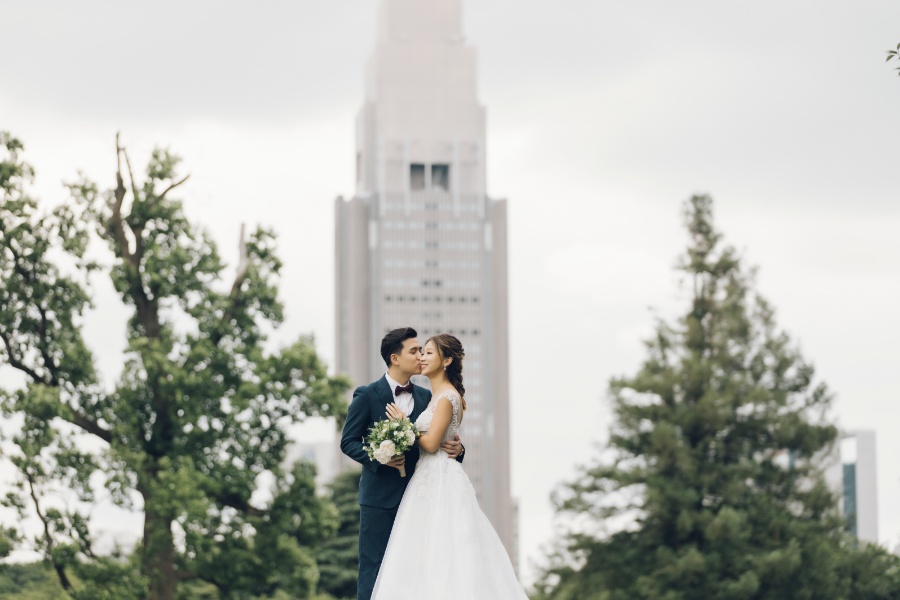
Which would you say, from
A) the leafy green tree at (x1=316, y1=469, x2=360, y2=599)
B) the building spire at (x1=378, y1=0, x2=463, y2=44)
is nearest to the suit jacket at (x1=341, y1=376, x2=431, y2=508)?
the leafy green tree at (x1=316, y1=469, x2=360, y2=599)

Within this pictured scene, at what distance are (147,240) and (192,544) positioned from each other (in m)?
5.81

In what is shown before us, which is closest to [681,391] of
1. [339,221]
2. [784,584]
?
[784,584]

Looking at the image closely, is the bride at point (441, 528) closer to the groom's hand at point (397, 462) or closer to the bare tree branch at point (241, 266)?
the groom's hand at point (397, 462)

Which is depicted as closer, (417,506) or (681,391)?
(417,506)

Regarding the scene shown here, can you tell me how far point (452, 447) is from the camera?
10797mm

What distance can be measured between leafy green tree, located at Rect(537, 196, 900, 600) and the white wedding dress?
89.8 feet

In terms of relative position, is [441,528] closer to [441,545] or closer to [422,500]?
[441,545]

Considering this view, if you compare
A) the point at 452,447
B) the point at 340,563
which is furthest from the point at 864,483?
the point at 452,447

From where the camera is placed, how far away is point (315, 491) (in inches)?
1214

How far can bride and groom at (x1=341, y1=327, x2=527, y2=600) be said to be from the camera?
1049cm

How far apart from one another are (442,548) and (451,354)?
124 centimetres

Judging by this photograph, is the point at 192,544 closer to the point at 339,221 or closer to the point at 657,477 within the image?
the point at 657,477

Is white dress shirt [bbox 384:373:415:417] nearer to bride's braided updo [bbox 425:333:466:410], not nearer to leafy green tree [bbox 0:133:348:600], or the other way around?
bride's braided updo [bbox 425:333:466:410]

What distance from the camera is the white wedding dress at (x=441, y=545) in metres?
10.4
